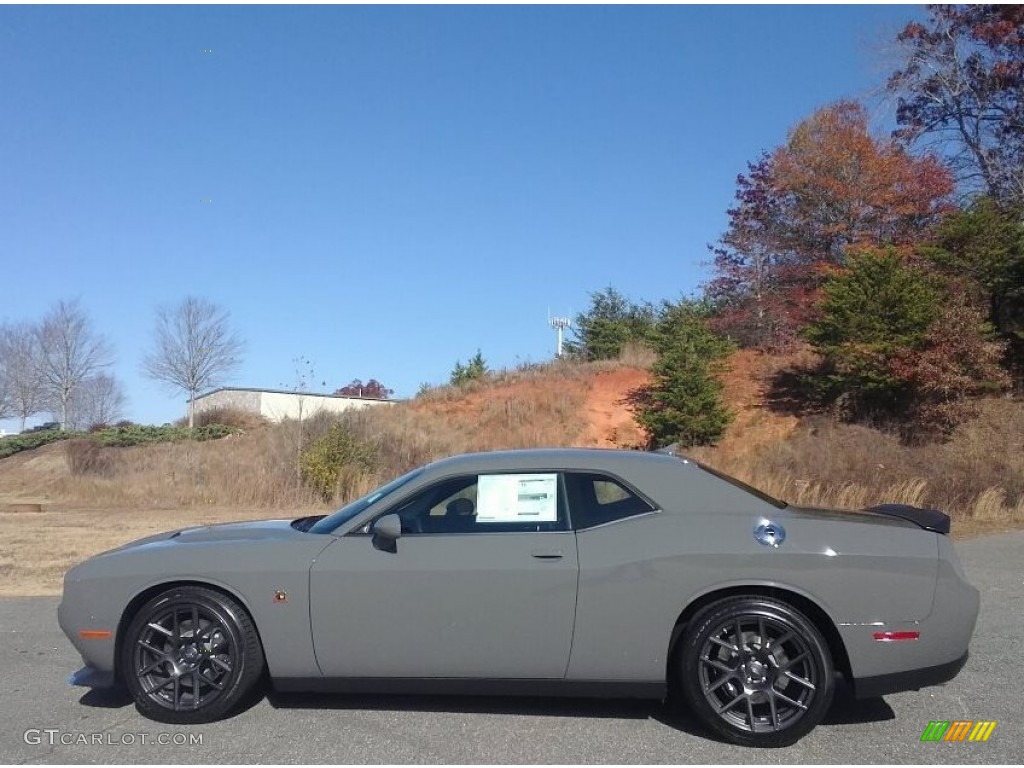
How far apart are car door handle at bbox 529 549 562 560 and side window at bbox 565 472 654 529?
20 cm

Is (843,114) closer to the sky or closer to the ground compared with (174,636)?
closer to the sky

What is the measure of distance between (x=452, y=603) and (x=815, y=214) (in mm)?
28259

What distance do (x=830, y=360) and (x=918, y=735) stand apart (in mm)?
19840

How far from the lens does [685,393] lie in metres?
23.2

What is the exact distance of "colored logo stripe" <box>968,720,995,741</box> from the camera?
14.9 ft

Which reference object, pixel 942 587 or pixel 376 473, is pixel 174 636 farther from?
pixel 376 473

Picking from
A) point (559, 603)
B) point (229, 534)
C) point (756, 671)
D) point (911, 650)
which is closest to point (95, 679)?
point (229, 534)

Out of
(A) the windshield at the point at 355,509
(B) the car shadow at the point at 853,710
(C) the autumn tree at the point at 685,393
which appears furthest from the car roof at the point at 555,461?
(C) the autumn tree at the point at 685,393

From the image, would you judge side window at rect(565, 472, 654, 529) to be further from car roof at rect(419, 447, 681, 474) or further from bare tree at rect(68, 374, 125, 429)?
bare tree at rect(68, 374, 125, 429)

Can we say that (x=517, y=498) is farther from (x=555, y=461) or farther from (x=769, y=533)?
(x=769, y=533)

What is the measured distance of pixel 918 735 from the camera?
4.58m

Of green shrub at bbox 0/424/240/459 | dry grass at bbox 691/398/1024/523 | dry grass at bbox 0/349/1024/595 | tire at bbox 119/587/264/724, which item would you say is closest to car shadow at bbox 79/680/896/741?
tire at bbox 119/587/264/724

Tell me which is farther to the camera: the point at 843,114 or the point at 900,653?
the point at 843,114

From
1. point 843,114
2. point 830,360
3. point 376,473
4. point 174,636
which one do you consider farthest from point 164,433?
point 174,636
